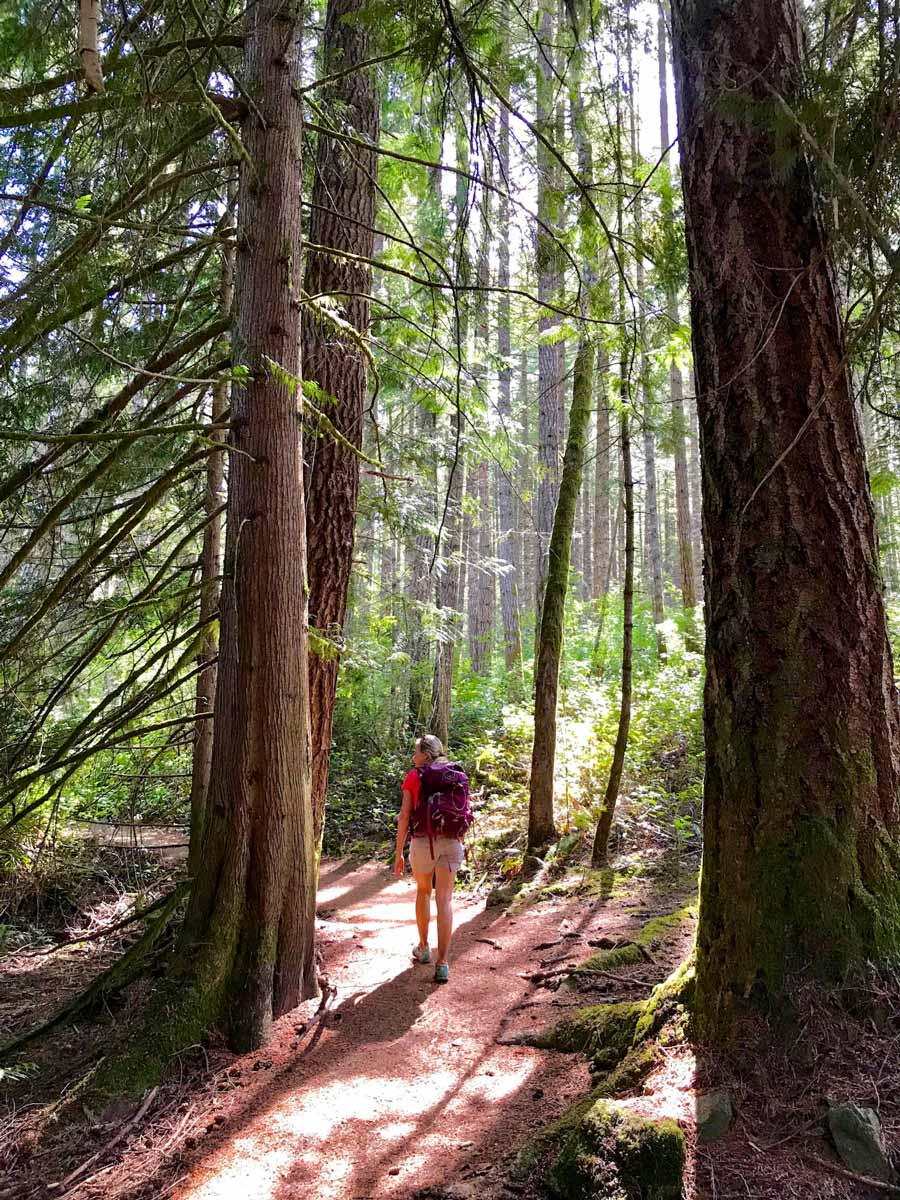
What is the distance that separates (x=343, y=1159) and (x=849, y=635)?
10.3ft

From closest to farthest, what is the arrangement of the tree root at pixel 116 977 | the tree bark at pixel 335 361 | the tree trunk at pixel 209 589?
the tree root at pixel 116 977 < the tree bark at pixel 335 361 < the tree trunk at pixel 209 589

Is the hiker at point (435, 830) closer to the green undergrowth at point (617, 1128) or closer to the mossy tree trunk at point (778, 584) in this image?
the green undergrowth at point (617, 1128)

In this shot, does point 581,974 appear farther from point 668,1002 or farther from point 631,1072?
point 631,1072

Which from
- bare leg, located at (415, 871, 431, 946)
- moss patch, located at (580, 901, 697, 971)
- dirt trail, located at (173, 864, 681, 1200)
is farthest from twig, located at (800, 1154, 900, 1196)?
bare leg, located at (415, 871, 431, 946)

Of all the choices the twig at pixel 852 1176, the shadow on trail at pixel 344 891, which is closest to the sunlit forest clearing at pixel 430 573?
the twig at pixel 852 1176

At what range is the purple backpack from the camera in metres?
5.71

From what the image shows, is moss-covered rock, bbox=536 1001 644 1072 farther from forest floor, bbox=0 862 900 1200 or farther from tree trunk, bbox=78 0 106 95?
tree trunk, bbox=78 0 106 95

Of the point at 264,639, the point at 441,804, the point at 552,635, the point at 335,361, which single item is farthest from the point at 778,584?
the point at 552,635

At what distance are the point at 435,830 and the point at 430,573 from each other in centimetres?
204

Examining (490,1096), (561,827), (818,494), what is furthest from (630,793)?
(818,494)

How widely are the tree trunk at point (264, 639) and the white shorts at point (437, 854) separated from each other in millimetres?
1042

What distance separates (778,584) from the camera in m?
2.89

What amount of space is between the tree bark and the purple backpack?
1.09 m

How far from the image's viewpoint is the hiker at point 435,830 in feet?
18.6
